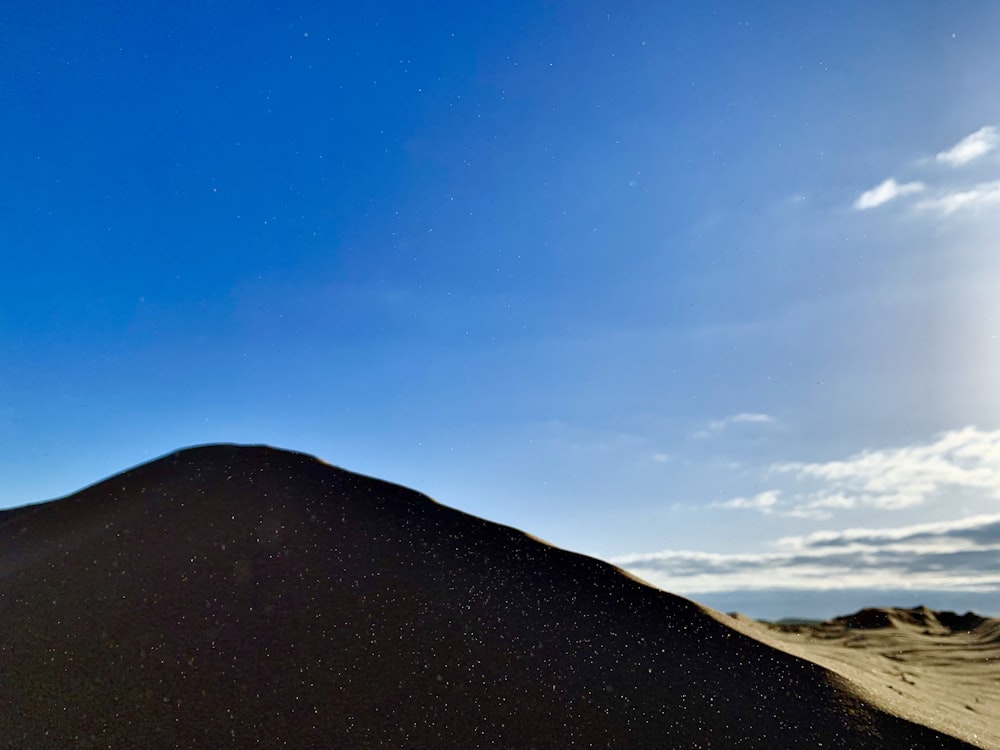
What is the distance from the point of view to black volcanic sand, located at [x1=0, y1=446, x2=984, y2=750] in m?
4.86

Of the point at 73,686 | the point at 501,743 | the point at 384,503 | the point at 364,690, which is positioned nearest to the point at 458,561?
the point at 384,503

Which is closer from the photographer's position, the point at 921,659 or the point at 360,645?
the point at 360,645

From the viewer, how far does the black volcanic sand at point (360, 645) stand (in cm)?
486

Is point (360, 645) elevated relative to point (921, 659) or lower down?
elevated

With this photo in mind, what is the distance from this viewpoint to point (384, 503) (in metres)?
7.80

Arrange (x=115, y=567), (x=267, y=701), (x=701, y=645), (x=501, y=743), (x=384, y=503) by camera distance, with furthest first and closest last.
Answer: (x=384, y=503)
(x=115, y=567)
(x=701, y=645)
(x=267, y=701)
(x=501, y=743)

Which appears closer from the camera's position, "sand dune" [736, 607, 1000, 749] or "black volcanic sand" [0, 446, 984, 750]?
"black volcanic sand" [0, 446, 984, 750]

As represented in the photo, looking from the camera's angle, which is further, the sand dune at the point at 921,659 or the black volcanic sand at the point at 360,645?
the sand dune at the point at 921,659

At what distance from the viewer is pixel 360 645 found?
5590 millimetres

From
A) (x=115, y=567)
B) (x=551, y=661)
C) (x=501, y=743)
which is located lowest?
(x=501, y=743)

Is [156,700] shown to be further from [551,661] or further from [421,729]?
[551,661]

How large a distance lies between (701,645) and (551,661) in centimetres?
134

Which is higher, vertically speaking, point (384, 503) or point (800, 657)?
point (384, 503)

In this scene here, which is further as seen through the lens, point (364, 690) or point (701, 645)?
point (701, 645)
